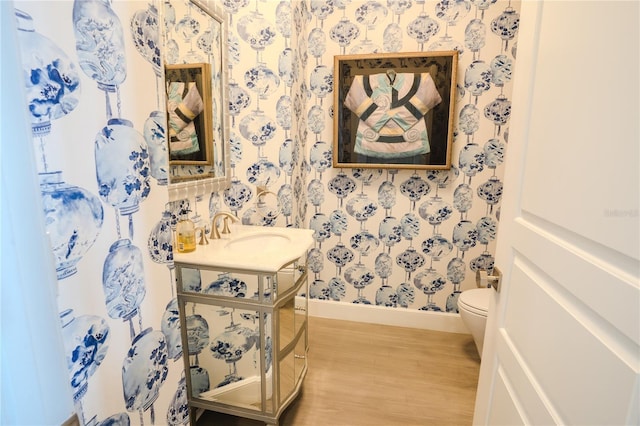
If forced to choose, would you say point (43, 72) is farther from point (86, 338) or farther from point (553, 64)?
point (553, 64)

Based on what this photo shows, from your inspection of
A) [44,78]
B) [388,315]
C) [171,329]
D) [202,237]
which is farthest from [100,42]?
[388,315]

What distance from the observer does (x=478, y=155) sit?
2.39 m

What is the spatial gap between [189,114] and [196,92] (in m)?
0.13

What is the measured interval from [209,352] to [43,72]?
51.2 inches

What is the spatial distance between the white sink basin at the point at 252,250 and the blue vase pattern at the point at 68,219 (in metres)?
0.68

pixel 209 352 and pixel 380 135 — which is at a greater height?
pixel 380 135

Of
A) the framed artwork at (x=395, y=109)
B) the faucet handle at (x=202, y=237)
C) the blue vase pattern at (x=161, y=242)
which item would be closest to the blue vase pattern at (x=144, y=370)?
the blue vase pattern at (x=161, y=242)

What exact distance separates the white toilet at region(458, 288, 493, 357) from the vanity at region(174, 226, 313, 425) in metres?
1.13

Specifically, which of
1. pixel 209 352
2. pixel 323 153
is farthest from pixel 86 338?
pixel 323 153

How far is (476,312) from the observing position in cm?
206

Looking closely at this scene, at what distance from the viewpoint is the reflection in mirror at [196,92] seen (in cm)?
155

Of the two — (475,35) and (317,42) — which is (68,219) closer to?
(317,42)

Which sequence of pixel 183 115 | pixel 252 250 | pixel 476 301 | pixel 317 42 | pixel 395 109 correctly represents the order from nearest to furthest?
pixel 183 115 < pixel 252 250 < pixel 476 301 < pixel 395 109 < pixel 317 42

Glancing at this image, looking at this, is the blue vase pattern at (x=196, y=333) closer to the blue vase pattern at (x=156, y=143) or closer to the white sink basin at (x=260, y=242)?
the white sink basin at (x=260, y=242)
